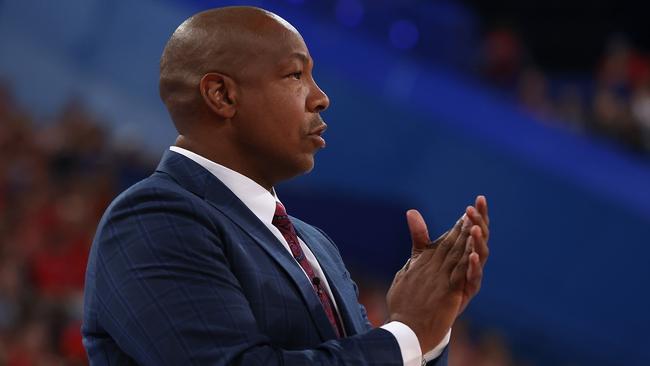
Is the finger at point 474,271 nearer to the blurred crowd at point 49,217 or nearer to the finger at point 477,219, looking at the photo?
the finger at point 477,219

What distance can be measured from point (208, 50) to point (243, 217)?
29 centimetres

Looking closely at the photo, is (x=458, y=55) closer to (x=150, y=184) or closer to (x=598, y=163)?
(x=598, y=163)

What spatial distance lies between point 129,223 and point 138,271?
0.09 metres

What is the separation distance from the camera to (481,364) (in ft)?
21.0

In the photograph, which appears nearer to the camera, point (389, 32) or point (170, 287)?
point (170, 287)

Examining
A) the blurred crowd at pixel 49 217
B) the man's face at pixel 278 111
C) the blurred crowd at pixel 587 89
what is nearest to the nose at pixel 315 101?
the man's face at pixel 278 111

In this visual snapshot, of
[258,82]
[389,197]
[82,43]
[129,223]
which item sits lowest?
[389,197]

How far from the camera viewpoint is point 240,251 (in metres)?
1.77

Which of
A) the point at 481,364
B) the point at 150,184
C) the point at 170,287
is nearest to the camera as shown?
the point at 170,287

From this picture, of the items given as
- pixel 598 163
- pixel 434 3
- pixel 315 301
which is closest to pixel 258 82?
pixel 315 301

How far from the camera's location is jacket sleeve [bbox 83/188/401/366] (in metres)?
1.63

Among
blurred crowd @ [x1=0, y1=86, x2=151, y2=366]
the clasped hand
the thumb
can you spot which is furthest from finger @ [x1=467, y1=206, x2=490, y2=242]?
blurred crowd @ [x1=0, y1=86, x2=151, y2=366]

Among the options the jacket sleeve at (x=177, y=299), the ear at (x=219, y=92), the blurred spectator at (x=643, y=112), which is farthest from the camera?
the blurred spectator at (x=643, y=112)

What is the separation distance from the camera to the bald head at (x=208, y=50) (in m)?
1.87
